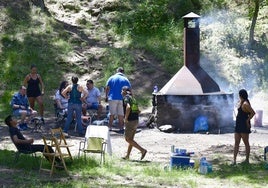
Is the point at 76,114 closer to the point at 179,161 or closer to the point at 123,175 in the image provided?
the point at 179,161

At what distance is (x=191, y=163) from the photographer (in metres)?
10.3

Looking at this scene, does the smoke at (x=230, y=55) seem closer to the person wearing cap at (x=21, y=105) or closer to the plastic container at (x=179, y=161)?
the person wearing cap at (x=21, y=105)

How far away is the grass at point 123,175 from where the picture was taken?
8.98 m

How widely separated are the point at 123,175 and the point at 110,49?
1357 cm

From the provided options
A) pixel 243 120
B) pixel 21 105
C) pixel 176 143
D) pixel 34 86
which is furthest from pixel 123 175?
pixel 34 86

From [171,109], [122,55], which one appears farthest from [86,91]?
[122,55]

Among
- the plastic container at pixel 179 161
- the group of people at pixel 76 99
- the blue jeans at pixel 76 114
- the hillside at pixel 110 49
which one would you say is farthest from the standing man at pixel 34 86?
the plastic container at pixel 179 161

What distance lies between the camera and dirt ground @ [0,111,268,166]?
11705mm

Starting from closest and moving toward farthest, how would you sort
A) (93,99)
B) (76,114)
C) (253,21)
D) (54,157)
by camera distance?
(54,157)
(76,114)
(93,99)
(253,21)

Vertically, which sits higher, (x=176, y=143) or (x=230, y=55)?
(x=230, y=55)

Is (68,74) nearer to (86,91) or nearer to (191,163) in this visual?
(86,91)

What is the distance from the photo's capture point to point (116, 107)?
14734 mm

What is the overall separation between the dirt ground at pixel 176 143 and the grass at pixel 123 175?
0.90 metres

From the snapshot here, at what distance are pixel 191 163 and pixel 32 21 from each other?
15413mm
